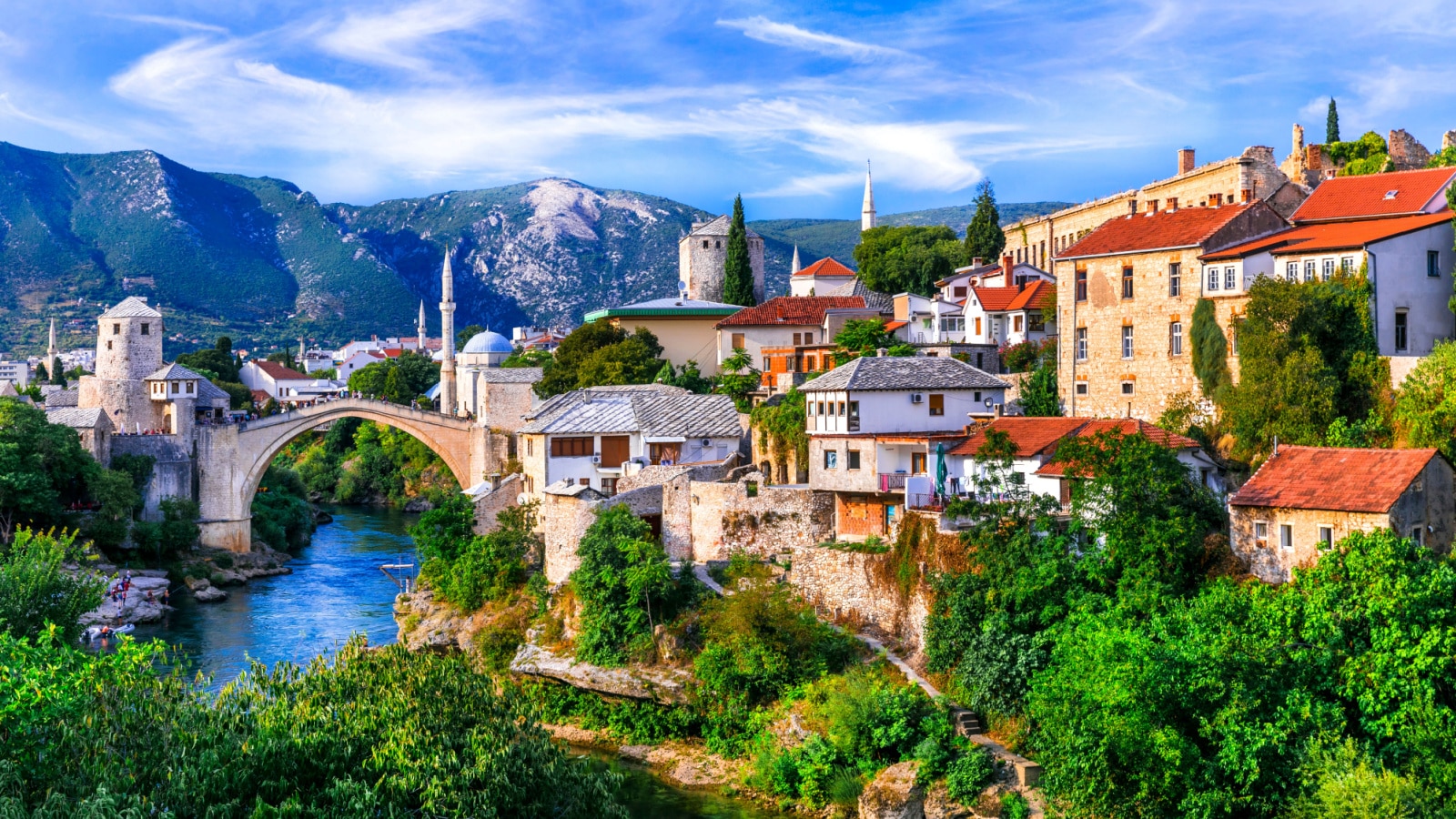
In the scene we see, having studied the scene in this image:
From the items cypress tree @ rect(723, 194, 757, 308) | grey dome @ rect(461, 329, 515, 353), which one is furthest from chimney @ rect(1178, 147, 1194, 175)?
grey dome @ rect(461, 329, 515, 353)

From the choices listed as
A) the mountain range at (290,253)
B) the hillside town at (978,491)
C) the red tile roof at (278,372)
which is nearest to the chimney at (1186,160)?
the hillside town at (978,491)

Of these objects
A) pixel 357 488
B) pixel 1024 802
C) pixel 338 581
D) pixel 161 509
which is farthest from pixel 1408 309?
pixel 357 488

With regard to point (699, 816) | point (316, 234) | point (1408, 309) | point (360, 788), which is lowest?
point (699, 816)

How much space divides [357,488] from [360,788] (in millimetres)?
64460

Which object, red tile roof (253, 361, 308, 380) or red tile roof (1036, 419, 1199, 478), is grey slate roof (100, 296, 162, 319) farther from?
red tile roof (1036, 419, 1199, 478)

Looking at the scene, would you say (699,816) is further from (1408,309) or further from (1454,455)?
(1408,309)

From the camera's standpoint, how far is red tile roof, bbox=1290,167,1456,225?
3164 cm

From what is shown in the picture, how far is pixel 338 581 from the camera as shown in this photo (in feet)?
167

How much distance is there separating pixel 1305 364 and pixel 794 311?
2530cm

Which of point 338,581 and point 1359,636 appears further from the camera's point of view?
point 338,581

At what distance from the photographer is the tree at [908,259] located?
58.7m

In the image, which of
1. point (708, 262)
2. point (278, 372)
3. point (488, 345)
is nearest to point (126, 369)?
point (488, 345)

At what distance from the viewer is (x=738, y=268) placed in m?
65.9

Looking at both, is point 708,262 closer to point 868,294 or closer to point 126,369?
point 868,294
